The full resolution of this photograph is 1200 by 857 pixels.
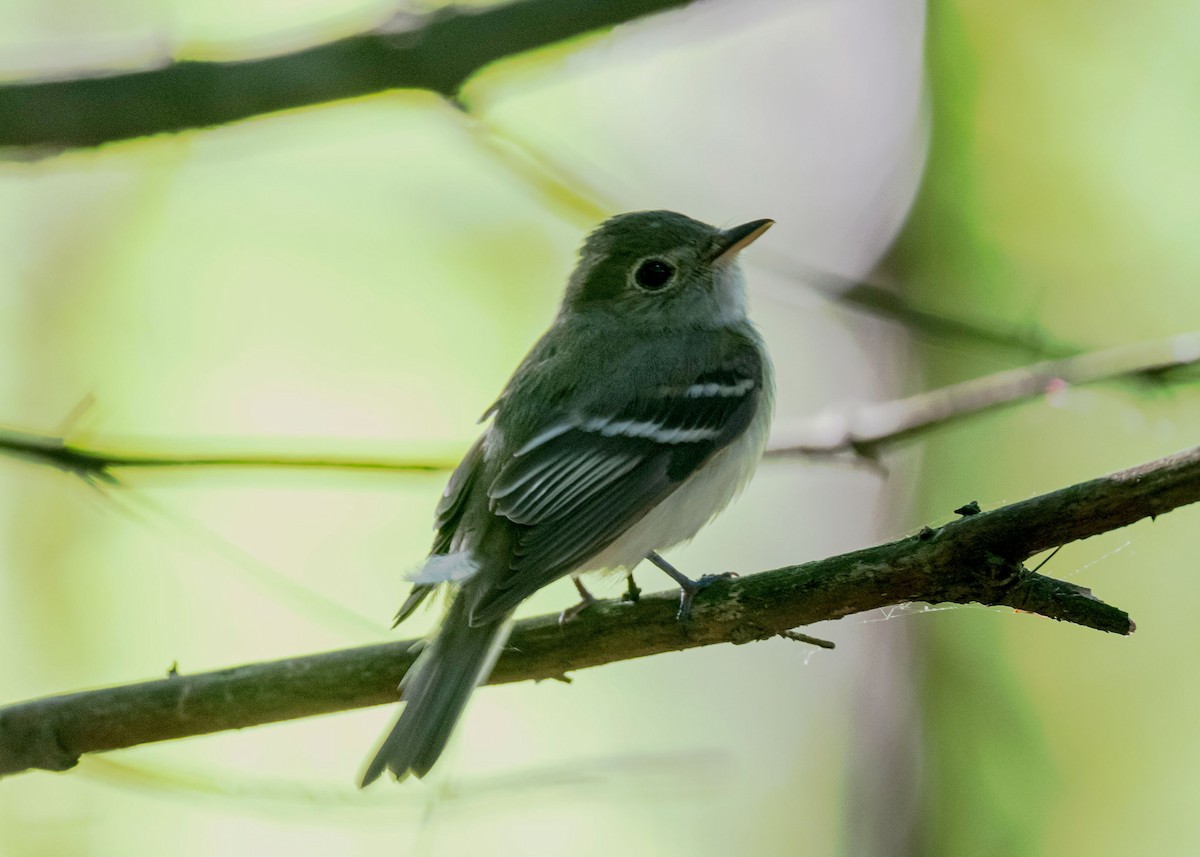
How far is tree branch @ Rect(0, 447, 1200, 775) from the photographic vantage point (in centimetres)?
281

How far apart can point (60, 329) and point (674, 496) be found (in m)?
5.48

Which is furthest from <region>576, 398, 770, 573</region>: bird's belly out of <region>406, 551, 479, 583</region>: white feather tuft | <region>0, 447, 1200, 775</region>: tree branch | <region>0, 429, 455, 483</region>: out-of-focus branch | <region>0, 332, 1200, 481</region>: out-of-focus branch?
<region>0, 429, 455, 483</region>: out-of-focus branch

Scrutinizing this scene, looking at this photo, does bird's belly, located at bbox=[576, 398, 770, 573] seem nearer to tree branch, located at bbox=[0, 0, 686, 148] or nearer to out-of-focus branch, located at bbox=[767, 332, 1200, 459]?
out-of-focus branch, located at bbox=[767, 332, 1200, 459]

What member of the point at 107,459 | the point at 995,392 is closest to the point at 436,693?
the point at 107,459

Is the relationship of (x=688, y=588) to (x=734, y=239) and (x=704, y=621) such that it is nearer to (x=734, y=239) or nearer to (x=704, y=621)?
(x=704, y=621)

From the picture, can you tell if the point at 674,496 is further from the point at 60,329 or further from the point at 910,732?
the point at 60,329

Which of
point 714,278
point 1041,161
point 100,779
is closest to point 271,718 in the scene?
point 100,779

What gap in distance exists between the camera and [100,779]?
4.21 m

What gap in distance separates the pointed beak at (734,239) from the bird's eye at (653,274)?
20 cm

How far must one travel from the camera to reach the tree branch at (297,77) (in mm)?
3600

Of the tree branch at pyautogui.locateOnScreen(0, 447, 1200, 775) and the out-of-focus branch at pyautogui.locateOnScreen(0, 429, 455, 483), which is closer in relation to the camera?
the tree branch at pyautogui.locateOnScreen(0, 447, 1200, 775)

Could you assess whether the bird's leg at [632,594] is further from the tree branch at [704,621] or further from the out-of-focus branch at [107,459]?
the out-of-focus branch at [107,459]

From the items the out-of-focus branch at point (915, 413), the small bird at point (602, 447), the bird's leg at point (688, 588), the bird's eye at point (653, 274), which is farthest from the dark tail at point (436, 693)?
the bird's eye at point (653, 274)

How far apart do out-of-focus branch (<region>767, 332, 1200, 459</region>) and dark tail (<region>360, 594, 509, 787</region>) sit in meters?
1.53
